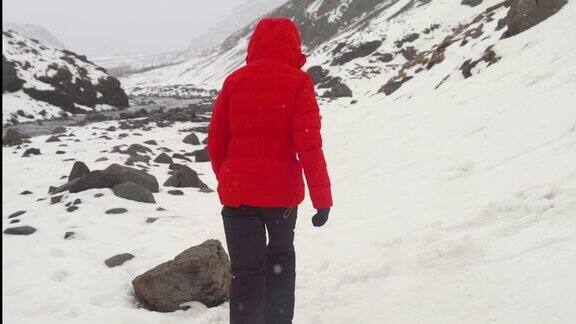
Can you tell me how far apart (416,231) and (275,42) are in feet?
9.11

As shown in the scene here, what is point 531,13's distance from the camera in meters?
12.1

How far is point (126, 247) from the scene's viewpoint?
233 inches

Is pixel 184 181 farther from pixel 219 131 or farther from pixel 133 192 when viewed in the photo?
pixel 219 131

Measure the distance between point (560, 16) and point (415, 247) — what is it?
31.2 feet

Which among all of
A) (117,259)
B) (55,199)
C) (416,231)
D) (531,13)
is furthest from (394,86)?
(117,259)

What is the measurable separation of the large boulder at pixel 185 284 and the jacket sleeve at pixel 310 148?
1733 millimetres

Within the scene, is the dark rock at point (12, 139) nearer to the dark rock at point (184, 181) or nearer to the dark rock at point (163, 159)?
the dark rock at point (163, 159)

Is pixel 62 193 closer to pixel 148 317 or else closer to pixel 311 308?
pixel 148 317

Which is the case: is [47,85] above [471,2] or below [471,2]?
above

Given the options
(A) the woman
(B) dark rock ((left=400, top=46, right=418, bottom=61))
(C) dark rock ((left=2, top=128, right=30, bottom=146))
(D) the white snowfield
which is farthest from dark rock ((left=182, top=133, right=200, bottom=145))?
(B) dark rock ((left=400, top=46, right=418, bottom=61))

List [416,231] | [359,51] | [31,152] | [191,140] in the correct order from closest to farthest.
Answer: [416,231]
[31,152]
[191,140]
[359,51]

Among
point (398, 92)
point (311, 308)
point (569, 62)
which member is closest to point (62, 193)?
point (311, 308)

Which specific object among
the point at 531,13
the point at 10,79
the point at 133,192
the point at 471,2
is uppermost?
the point at 10,79

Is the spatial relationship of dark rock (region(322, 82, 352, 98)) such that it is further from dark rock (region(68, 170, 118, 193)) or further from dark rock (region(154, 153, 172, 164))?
dark rock (region(68, 170, 118, 193))
